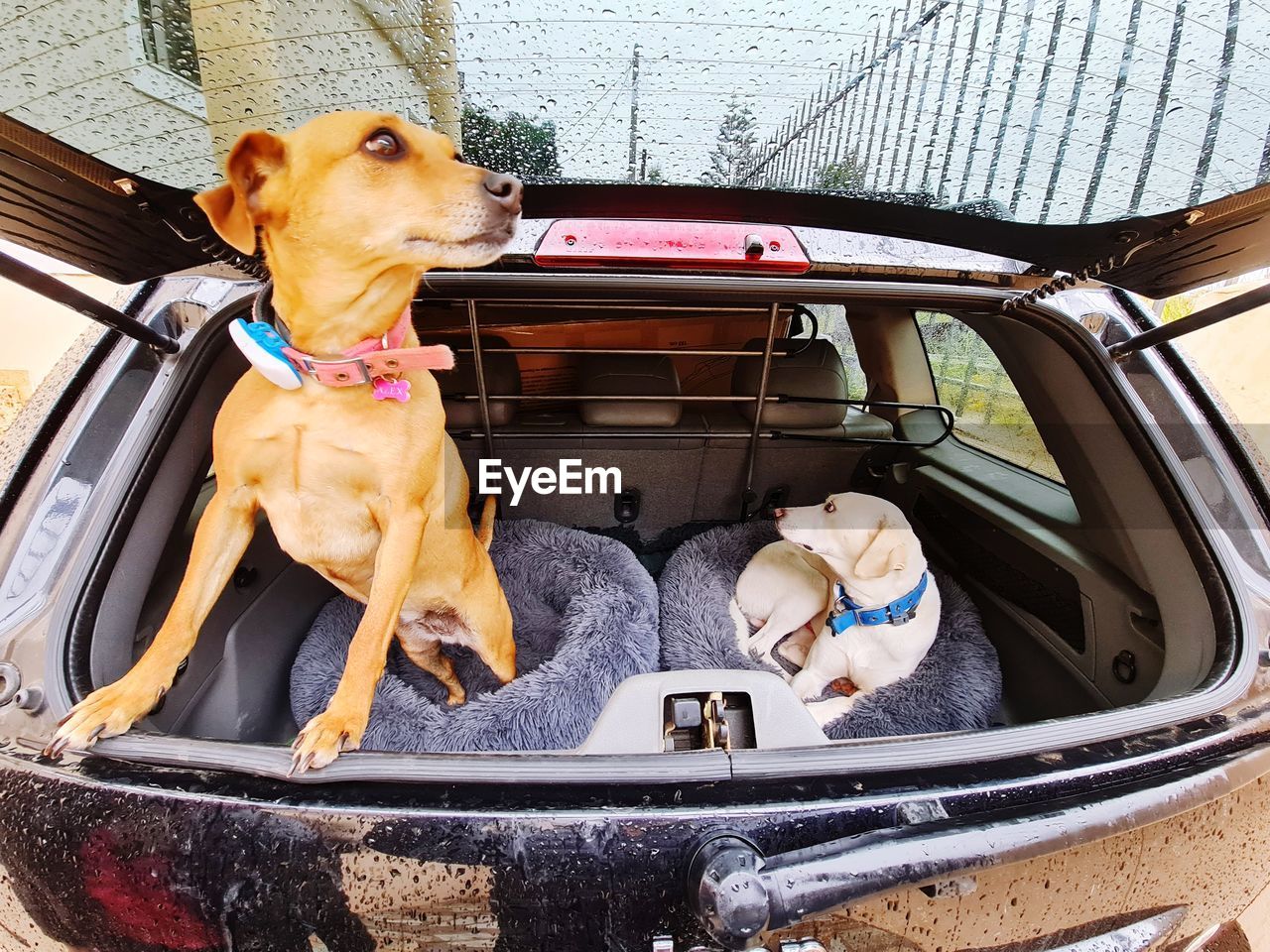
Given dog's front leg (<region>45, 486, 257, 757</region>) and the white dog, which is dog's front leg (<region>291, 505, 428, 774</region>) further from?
the white dog

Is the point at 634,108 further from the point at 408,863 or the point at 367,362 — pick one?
the point at 408,863

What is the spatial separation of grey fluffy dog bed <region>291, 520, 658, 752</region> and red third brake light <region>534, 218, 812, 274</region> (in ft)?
3.24

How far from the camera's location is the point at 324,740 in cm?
84

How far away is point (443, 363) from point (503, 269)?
286mm

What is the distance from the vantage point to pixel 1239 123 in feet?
2.92

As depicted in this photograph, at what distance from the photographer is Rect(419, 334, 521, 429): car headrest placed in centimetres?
196

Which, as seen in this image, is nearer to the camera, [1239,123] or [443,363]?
[1239,123]

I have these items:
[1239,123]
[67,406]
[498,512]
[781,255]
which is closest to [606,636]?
[498,512]

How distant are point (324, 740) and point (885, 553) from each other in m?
1.37

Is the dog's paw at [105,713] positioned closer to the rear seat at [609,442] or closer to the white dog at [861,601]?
the rear seat at [609,442]

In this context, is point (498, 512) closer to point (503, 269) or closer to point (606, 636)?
point (606, 636)

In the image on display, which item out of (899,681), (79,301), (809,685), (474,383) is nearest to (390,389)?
(79,301)

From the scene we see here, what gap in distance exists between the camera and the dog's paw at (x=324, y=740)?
762mm

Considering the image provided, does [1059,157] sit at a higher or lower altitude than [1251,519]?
higher
